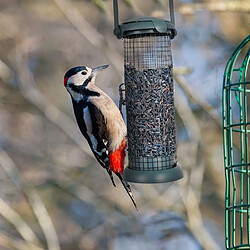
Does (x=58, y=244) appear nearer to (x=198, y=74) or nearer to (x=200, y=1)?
(x=198, y=74)

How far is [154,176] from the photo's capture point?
8.75 feet

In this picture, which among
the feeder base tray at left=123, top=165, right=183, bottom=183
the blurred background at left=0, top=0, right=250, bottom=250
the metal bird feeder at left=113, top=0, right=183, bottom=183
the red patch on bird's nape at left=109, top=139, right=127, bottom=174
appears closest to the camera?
the feeder base tray at left=123, top=165, right=183, bottom=183

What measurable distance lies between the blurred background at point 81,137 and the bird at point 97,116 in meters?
1.30

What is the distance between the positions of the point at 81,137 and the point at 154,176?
7.45 feet

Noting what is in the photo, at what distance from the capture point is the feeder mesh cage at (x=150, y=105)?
282 cm

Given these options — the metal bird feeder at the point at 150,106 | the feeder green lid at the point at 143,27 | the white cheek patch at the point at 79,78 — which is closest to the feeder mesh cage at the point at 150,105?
the metal bird feeder at the point at 150,106

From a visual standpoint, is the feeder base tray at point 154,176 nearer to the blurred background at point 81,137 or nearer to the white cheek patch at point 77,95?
the white cheek patch at point 77,95

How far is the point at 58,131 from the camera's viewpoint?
504cm

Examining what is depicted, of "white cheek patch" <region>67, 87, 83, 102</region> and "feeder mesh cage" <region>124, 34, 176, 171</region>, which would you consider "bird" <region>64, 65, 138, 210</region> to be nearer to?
"white cheek patch" <region>67, 87, 83, 102</region>

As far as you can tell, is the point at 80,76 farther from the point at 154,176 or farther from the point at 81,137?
the point at 81,137

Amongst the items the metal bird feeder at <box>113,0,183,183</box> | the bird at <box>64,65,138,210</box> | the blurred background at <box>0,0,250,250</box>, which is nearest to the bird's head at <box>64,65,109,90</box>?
the bird at <box>64,65,138,210</box>

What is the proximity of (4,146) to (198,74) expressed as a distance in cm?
181

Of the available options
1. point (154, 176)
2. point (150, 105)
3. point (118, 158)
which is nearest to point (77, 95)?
point (118, 158)

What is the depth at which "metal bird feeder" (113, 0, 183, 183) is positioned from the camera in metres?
2.82
